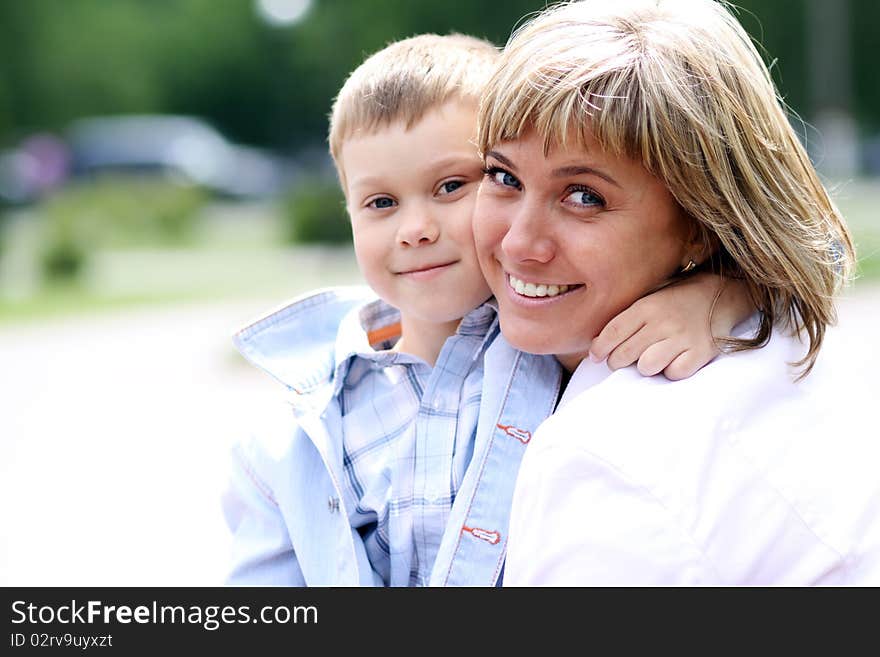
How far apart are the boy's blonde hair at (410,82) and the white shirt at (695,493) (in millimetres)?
804

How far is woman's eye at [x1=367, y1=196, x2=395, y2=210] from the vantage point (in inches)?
91.7

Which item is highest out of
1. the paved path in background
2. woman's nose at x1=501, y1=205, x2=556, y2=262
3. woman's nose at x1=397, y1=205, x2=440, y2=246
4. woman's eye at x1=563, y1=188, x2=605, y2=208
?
the paved path in background

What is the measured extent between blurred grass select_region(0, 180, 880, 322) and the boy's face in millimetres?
8791

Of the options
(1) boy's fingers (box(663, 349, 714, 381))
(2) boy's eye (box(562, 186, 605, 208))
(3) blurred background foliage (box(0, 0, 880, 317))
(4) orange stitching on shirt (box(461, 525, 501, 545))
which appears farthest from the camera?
(3) blurred background foliage (box(0, 0, 880, 317))

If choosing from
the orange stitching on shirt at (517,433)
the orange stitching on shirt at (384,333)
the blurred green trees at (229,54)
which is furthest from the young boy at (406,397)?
the blurred green trees at (229,54)

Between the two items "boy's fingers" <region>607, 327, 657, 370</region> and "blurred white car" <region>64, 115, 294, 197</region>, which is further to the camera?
"blurred white car" <region>64, 115, 294, 197</region>

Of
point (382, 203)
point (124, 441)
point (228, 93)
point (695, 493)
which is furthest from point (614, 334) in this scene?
point (228, 93)

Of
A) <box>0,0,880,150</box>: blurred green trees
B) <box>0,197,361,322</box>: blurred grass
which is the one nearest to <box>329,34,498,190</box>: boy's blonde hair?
<box>0,197,361,322</box>: blurred grass

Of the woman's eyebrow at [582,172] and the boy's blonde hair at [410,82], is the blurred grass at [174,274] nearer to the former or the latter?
the boy's blonde hair at [410,82]

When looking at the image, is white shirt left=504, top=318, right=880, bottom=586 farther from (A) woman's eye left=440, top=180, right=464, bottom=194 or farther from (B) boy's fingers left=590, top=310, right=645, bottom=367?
(A) woman's eye left=440, top=180, right=464, bottom=194

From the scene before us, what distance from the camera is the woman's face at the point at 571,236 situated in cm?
183

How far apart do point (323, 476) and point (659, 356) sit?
799 mm
